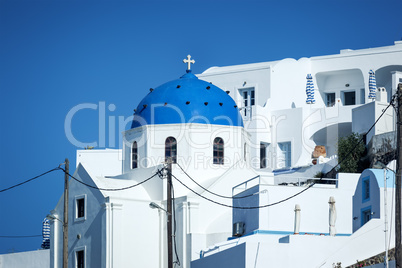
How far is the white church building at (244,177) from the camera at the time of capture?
40.8 metres

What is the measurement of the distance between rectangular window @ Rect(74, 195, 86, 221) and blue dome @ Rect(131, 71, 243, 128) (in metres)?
4.54

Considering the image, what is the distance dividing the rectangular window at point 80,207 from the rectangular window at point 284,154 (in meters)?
13.6

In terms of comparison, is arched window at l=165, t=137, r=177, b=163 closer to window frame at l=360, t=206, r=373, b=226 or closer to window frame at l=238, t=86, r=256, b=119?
window frame at l=238, t=86, r=256, b=119

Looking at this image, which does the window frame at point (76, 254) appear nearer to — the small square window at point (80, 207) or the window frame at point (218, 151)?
the small square window at point (80, 207)

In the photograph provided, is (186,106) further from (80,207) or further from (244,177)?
(80,207)

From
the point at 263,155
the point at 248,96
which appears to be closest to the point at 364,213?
the point at 263,155

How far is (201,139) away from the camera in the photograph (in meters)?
51.8

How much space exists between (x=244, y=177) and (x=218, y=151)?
182 cm

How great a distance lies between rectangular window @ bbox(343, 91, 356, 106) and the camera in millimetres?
64081

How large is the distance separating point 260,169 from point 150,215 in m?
10.0

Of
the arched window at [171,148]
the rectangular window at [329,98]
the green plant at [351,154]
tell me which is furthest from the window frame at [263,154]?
the arched window at [171,148]

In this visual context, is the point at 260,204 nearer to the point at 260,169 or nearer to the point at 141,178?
the point at 141,178

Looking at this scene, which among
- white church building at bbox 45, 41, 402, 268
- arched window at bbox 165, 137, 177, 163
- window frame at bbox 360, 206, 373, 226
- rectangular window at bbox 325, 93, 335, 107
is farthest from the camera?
rectangular window at bbox 325, 93, 335, 107

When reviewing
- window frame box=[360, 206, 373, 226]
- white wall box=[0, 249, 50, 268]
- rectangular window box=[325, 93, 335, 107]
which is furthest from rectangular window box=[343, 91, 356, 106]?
window frame box=[360, 206, 373, 226]
